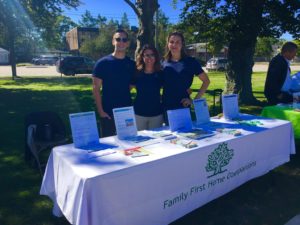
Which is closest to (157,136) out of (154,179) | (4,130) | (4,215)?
(154,179)

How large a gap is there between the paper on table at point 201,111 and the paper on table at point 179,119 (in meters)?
0.24

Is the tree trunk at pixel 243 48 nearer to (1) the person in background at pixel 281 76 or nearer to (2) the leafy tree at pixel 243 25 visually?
(2) the leafy tree at pixel 243 25

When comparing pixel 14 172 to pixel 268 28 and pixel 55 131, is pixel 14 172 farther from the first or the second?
pixel 268 28

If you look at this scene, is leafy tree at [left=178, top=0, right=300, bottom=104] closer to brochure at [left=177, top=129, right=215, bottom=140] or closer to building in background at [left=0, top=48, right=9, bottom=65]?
brochure at [left=177, top=129, right=215, bottom=140]

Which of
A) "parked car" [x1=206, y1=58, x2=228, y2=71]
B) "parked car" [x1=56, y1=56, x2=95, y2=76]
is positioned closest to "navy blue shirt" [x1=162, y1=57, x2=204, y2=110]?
"parked car" [x1=56, y1=56, x2=95, y2=76]

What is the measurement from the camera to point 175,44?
3338 mm

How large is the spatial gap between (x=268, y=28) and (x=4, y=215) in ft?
28.2

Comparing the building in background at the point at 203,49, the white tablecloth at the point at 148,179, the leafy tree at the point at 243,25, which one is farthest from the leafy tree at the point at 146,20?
the white tablecloth at the point at 148,179

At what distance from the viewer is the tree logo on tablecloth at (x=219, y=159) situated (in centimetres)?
273

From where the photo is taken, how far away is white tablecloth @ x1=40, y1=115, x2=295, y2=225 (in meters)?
2.06

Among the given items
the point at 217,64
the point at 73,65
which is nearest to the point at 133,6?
the point at 73,65

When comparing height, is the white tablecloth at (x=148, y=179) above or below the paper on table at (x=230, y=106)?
below

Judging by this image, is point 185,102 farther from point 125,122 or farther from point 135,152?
point 135,152

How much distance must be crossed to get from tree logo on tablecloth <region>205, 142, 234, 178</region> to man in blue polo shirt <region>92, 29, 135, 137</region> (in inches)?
48.2
